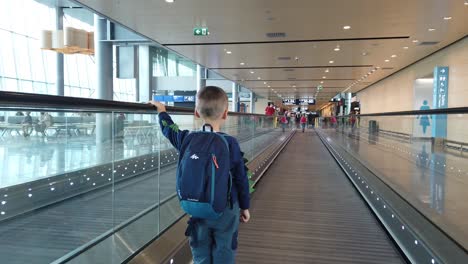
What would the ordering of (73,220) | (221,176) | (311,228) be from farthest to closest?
(311,228) < (73,220) < (221,176)

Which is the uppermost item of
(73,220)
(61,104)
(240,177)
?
(61,104)

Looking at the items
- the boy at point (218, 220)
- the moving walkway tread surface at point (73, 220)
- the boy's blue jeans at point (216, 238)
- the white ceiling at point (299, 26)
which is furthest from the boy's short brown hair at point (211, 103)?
the white ceiling at point (299, 26)

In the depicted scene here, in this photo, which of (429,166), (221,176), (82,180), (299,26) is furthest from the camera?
(299,26)

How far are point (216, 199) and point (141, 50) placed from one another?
2633 cm

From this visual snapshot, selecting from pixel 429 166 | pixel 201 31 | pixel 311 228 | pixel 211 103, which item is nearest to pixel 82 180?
pixel 211 103

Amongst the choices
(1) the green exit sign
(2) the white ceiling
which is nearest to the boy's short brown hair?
(2) the white ceiling

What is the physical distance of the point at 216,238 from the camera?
2.15 meters

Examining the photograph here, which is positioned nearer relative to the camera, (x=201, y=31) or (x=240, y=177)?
(x=240, y=177)

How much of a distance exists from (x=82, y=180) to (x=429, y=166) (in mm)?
4359

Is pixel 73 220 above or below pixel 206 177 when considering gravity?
below

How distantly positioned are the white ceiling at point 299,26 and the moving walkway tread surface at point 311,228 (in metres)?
5.54

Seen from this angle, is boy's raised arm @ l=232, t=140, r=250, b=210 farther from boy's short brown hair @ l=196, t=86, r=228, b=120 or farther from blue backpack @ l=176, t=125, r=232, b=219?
boy's short brown hair @ l=196, t=86, r=228, b=120

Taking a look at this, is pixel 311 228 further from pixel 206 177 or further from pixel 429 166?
pixel 206 177

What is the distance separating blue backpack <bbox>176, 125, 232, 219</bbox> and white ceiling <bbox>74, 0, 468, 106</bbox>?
865 centimetres
